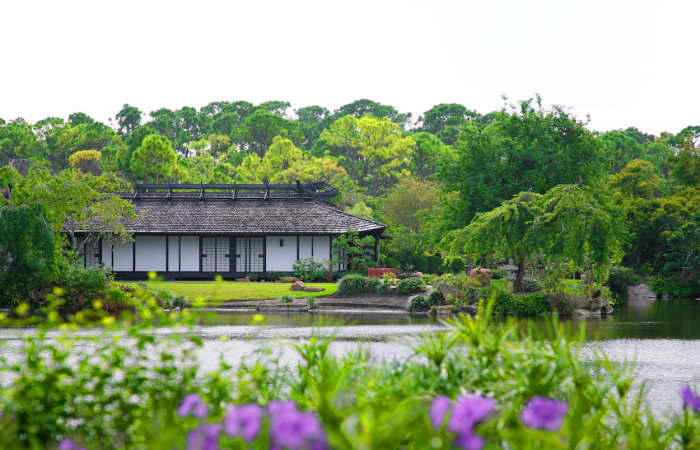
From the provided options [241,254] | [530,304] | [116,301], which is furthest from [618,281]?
[116,301]

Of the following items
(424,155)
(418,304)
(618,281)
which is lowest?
(418,304)

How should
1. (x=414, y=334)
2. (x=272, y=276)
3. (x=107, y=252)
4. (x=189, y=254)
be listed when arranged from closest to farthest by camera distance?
(x=414, y=334) < (x=272, y=276) < (x=107, y=252) < (x=189, y=254)

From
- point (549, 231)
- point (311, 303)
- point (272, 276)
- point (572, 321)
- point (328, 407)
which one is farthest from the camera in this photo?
point (272, 276)

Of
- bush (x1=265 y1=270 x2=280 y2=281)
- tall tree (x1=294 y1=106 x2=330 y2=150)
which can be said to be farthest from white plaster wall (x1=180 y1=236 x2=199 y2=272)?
tall tree (x1=294 y1=106 x2=330 y2=150)

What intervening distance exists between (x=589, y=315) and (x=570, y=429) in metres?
18.4

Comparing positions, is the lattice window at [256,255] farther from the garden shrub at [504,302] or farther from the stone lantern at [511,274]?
the garden shrub at [504,302]

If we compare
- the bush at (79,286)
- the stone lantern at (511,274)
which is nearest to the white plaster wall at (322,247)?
the stone lantern at (511,274)

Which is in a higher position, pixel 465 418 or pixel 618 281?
pixel 465 418

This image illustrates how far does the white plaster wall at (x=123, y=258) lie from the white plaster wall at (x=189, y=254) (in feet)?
8.20

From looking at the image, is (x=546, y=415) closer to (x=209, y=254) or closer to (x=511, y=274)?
(x=511, y=274)

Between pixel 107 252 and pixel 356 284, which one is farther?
pixel 107 252

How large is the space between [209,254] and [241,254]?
163 centimetres

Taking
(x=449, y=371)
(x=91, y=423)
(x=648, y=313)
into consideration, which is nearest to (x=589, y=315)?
(x=648, y=313)

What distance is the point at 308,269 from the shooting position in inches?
1221
